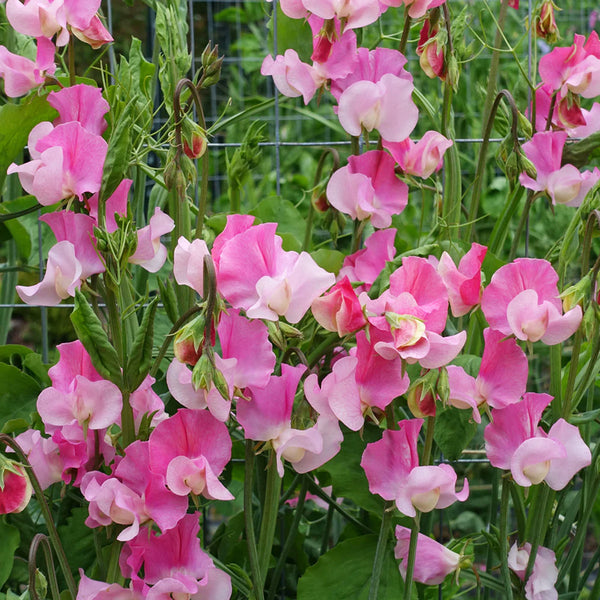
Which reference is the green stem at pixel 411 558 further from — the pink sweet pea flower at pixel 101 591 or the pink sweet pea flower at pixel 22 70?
the pink sweet pea flower at pixel 22 70

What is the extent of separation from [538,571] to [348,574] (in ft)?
0.59

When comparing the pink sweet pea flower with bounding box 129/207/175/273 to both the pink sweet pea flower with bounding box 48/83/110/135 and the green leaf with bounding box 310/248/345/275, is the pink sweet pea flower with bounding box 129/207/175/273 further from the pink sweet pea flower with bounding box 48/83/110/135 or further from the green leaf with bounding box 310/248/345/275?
the green leaf with bounding box 310/248/345/275

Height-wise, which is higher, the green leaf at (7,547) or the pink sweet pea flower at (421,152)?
the pink sweet pea flower at (421,152)

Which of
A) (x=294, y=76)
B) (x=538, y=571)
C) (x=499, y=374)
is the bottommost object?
(x=538, y=571)

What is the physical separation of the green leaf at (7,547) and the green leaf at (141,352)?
0.72 ft

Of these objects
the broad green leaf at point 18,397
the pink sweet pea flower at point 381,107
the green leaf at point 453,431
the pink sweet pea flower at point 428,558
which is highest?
the pink sweet pea flower at point 381,107

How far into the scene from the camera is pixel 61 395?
755 mm

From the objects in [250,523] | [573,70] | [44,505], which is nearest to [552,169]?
[573,70]

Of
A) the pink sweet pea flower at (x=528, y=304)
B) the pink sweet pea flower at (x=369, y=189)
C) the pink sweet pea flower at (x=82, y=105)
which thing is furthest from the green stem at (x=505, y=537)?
the pink sweet pea flower at (x=82, y=105)

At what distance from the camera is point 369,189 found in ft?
2.86

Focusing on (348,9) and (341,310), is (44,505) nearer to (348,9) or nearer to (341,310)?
(341,310)

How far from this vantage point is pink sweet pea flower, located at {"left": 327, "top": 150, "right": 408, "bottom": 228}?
0.86 metres

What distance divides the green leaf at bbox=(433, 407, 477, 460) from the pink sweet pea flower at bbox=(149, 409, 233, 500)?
0.72 ft

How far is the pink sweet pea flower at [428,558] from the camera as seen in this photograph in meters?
0.88
